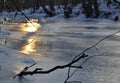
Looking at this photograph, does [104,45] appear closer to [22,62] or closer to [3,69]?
[22,62]

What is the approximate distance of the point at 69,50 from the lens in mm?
13070

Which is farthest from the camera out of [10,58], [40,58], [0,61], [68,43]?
[68,43]

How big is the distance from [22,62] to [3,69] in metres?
1.36

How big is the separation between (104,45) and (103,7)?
2536 cm

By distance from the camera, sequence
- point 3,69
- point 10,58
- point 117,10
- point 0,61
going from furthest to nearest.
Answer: point 117,10 → point 10,58 → point 0,61 → point 3,69

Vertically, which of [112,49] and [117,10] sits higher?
[112,49]

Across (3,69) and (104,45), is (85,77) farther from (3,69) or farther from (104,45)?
(104,45)

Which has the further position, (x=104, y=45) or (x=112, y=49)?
(x=104, y=45)

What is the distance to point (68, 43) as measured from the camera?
15.5 meters

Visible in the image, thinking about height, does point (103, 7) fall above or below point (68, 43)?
below

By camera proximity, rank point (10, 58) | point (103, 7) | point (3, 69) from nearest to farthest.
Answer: point (3, 69), point (10, 58), point (103, 7)

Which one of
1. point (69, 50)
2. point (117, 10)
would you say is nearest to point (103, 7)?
point (117, 10)

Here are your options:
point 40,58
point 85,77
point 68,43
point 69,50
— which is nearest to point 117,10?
point 68,43

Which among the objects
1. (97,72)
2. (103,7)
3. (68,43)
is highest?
(97,72)
